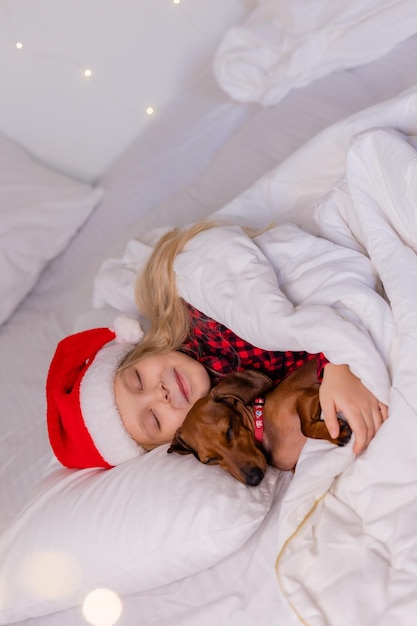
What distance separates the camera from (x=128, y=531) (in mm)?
1108

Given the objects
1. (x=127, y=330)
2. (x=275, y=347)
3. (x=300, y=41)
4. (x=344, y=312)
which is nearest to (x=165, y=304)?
(x=127, y=330)

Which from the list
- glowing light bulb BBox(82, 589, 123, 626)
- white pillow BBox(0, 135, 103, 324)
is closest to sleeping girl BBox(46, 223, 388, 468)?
glowing light bulb BBox(82, 589, 123, 626)

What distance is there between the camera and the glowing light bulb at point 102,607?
45.3 inches

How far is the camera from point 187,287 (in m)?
1.35

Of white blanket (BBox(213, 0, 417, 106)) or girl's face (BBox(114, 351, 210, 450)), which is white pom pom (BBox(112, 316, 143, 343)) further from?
white blanket (BBox(213, 0, 417, 106))

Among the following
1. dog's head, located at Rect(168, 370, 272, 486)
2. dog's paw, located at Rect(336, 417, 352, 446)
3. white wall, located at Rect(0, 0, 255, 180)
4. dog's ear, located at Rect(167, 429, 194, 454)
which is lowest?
dog's ear, located at Rect(167, 429, 194, 454)

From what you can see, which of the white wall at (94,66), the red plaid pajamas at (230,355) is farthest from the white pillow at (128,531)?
the white wall at (94,66)

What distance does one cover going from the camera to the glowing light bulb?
1.15 metres

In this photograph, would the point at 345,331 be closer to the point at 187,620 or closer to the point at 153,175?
the point at 187,620

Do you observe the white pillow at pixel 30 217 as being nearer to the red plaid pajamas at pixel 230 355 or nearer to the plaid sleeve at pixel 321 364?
the red plaid pajamas at pixel 230 355

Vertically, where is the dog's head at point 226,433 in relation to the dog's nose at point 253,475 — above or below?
above

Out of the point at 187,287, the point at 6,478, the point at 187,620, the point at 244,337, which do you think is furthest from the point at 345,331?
the point at 6,478

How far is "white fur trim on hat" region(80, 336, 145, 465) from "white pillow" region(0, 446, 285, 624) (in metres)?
0.05

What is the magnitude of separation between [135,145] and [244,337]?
45.8 inches
